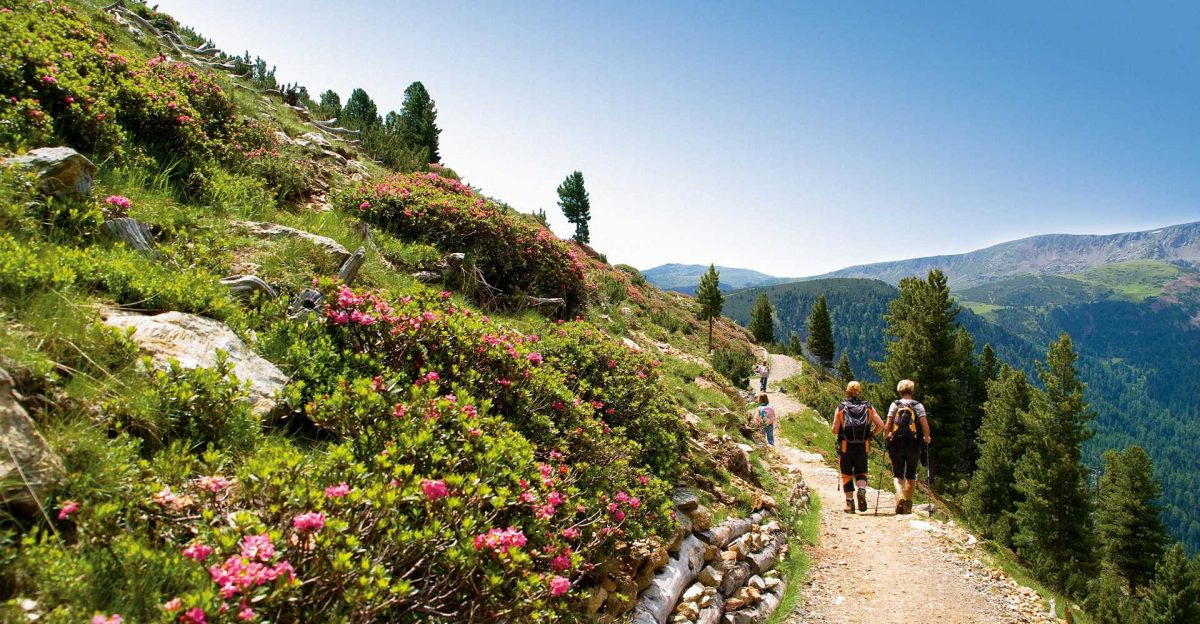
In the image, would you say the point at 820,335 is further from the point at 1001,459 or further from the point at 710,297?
the point at 1001,459

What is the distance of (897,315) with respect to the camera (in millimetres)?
40062

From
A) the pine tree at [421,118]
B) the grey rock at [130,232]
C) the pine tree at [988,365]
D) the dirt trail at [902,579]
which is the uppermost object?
the pine tree at [421,118]

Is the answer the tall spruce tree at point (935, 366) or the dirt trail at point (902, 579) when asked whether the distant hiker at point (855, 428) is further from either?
the tall spruce tree at point (935, 366)

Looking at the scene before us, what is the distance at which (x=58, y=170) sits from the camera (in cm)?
450

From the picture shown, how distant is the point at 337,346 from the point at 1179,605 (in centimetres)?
4810

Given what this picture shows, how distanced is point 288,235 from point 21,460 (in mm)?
4805

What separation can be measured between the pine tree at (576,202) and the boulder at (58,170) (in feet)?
178

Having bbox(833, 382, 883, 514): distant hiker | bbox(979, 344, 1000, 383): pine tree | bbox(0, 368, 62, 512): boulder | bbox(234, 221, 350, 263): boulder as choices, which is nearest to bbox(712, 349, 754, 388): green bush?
bbox(833, 382, 883, 514): distant hiker

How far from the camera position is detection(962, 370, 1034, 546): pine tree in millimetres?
30778

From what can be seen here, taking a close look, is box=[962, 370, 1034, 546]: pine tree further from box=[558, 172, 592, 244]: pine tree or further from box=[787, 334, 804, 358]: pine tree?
box=[558, 172, 592, 244]: pine tree

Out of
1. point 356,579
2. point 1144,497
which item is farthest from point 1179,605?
point 356,579

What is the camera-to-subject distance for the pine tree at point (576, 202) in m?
58.9

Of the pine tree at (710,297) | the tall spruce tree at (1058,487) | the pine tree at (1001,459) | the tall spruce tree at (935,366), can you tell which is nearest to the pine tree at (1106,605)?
the tall spruce tree at (1058,487)

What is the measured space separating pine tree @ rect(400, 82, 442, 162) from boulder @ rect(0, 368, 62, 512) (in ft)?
94.4
